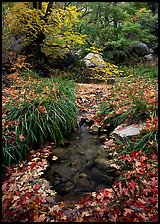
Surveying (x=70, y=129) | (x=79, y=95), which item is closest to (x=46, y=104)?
(x=70, y=129)

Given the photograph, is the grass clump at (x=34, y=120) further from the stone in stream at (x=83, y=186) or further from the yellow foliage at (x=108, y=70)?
the yellow foliage at (x=108, y=70)

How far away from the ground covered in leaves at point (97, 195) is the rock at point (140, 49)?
39.1 ft

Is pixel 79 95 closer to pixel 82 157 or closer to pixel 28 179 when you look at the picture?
pixel 82 157

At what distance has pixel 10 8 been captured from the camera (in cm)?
731

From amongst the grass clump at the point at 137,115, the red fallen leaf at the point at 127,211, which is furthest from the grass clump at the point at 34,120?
the red fallen leaf at the point at 127,211

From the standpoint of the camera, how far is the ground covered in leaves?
239cm

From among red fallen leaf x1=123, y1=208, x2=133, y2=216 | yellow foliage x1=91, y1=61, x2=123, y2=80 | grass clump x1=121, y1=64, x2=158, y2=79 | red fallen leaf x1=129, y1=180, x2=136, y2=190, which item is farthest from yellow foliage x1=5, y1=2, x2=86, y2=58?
red fallen leaf x1=123, y1=208, x2=133, y2=216

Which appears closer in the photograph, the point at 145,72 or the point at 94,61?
the point at 94,61

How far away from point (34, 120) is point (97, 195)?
192 centimetres

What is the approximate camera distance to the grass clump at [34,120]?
3774 millimetres

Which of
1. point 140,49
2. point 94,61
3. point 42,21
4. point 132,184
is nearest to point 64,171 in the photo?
point 132,184

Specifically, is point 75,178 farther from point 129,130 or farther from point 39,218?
point 129,130

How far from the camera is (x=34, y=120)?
13.7ft

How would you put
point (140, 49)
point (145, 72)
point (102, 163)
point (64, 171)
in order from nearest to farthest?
point (64, 171), point (102, 163), point (145, 72), point (140, 49)
